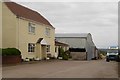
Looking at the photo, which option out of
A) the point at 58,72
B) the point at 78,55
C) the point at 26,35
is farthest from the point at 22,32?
the point at 78,55

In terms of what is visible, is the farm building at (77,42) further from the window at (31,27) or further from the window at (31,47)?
the window at (31,27)

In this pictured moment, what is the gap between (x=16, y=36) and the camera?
4116cm

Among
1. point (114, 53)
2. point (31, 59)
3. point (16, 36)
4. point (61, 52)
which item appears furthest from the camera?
point (61, 52)

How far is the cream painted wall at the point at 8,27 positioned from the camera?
41.3 meters

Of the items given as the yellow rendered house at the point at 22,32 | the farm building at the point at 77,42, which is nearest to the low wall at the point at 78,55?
the farm building at the point at 77,42

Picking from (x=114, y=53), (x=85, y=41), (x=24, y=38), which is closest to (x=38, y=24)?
(x=24, y=38)

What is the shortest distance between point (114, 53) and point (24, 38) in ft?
56.0

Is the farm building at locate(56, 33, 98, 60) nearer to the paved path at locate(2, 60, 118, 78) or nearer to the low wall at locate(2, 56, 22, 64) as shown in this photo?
the low wall at locate(2, 56, 22, 64)

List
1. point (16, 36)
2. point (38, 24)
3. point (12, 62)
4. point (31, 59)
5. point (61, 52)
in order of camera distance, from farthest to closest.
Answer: point (61, 52) → point (38, 24) → point (31, 59) → point (16, 36) → point (12, 62)

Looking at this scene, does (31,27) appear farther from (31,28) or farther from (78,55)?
(78,55)

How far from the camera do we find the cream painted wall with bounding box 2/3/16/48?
41.3 m

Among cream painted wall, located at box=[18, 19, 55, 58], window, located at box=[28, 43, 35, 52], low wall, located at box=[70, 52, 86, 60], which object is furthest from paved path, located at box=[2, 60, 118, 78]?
low wall, located at box=[70, 52, 86, 60]

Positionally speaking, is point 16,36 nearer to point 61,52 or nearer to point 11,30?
point 11,30

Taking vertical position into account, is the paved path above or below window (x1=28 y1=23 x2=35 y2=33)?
below
